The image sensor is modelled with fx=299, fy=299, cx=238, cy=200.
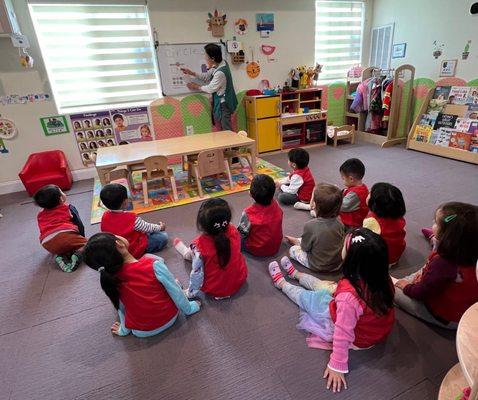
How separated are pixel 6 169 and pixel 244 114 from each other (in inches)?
137

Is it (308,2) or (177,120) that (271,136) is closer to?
(177,120)

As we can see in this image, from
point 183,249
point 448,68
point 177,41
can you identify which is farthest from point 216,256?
point 448,68

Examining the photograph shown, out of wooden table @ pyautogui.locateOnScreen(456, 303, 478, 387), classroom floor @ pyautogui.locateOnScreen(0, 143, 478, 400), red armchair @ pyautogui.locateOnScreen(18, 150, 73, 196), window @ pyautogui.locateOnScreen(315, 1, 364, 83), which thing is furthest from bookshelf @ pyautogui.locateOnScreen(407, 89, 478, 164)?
red armchair @ pyautogui.locateOnScreen(18, 150, 73, 196)

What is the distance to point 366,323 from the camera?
1.35m

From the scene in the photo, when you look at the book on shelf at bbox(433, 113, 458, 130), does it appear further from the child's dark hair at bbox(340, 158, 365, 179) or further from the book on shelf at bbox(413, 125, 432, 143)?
the child's dark hair at bbox(340, 158, 365, 179)

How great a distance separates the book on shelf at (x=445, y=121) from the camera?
4184 millimetres

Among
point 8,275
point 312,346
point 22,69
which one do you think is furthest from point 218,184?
point 22,69

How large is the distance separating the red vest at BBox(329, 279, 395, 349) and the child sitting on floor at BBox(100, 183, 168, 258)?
1.45 m

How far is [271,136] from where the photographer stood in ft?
15.9

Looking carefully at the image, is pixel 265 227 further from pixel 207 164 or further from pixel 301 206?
pixel 207 164

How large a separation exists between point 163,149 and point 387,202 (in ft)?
7.96

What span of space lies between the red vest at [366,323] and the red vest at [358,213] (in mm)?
978

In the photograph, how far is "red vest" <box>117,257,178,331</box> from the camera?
144 cm

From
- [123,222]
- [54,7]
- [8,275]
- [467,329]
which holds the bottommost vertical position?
[8,275]
